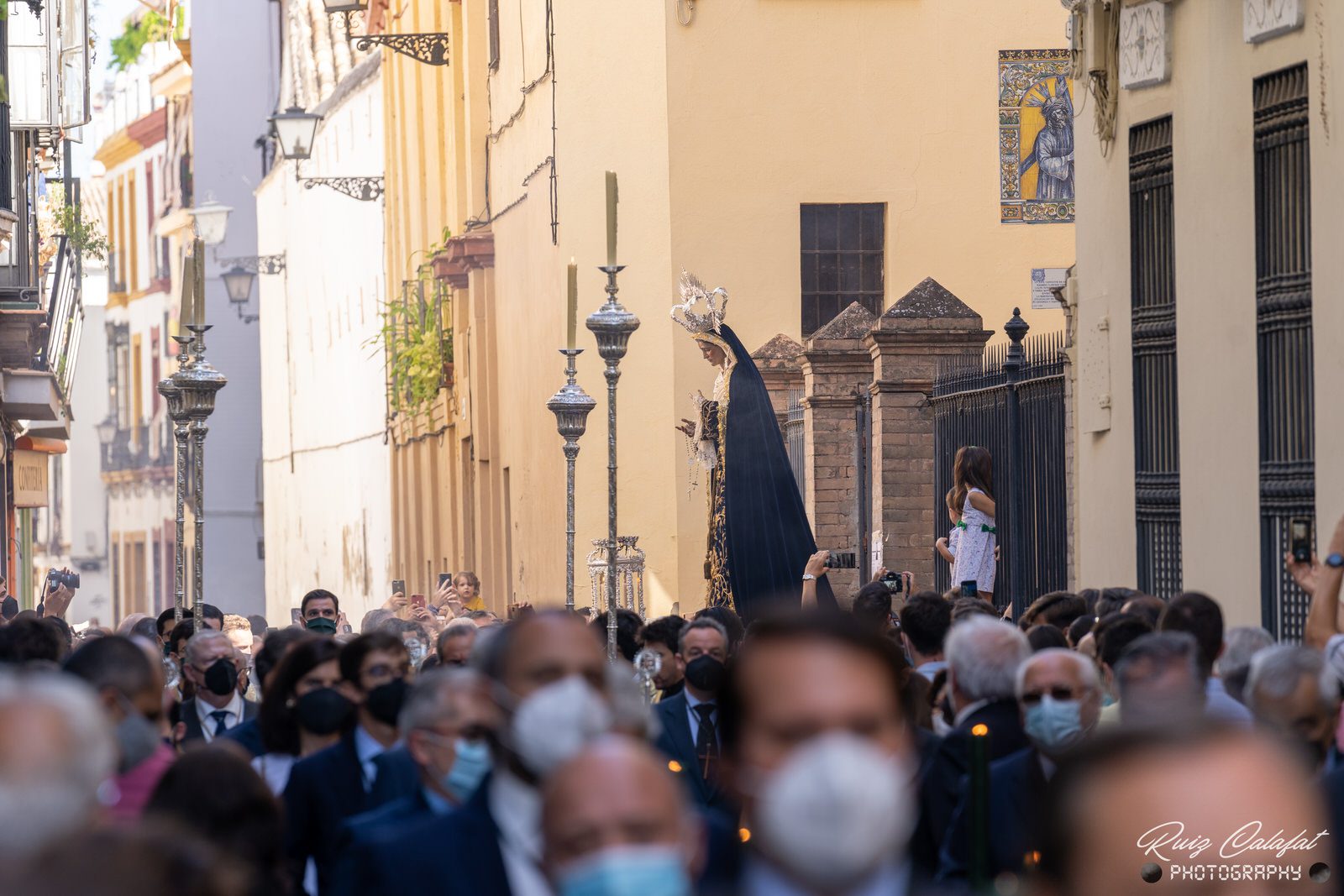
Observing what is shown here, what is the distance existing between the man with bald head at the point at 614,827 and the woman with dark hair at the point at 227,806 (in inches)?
51.0

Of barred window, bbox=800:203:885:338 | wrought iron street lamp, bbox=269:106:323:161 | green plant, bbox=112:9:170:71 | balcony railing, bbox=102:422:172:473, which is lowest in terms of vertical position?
balcony railing, bbox=102:422:172:473

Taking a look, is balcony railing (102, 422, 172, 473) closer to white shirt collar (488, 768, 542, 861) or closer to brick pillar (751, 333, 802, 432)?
brick pillar (751, 333, 802, 432)

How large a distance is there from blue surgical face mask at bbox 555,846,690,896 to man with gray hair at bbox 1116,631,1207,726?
2805 mm

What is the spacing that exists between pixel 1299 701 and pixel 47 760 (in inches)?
127

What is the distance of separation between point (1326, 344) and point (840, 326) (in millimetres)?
7603

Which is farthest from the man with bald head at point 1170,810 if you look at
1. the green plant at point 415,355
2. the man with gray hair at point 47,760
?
the green plant at point 415,355

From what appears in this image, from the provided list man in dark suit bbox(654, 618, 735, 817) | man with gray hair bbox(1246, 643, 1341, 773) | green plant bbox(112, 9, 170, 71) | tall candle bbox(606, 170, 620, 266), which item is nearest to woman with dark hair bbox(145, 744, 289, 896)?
man with gray hair bbox(1246, 643, 1341, 773)

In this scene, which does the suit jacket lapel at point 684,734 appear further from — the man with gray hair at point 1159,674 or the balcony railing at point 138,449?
the balcony railing at point 138,449

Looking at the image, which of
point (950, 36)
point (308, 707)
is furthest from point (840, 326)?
point (308, 707)

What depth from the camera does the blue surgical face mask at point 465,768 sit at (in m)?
5.05

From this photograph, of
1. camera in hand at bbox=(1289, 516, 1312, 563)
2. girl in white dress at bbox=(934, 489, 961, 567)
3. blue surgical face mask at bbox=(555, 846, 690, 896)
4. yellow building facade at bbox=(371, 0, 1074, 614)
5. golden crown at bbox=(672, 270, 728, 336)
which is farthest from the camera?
yellow building facade at bbox=(371, 0, 1074, 614)

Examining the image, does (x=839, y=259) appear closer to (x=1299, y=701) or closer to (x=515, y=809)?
(x=1299, y=701)

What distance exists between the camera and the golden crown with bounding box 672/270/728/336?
16422 mm

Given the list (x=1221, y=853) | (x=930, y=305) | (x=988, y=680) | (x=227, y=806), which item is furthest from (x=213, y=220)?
(x=1221, y=853)
